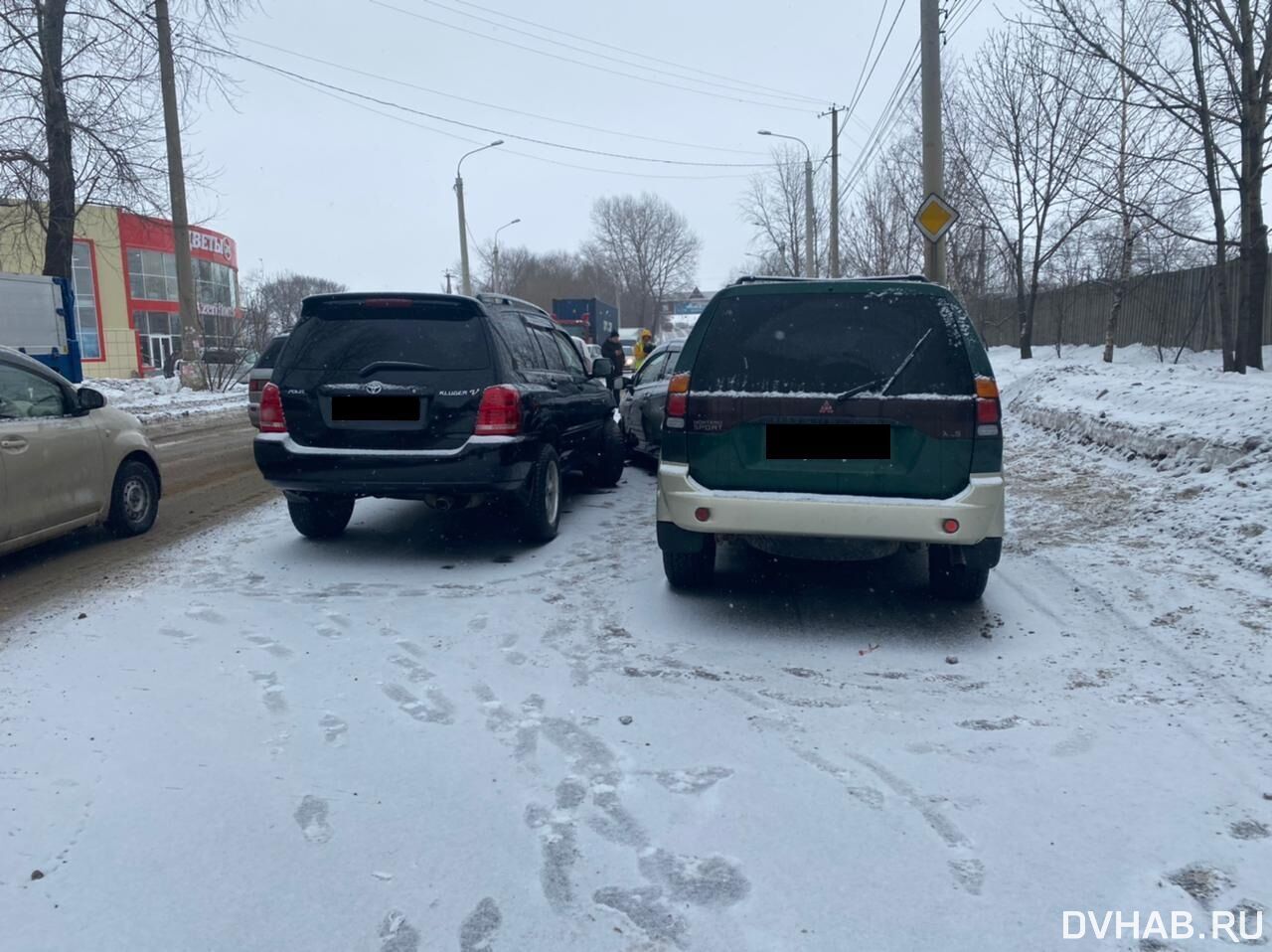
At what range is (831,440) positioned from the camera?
470cm

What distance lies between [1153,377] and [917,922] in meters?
11.0

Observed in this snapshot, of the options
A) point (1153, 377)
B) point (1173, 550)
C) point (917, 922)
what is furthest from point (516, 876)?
point (1153, 377)

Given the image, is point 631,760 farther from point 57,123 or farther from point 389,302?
point 57,123

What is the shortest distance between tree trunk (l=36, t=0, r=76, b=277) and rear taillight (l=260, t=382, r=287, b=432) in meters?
16.2

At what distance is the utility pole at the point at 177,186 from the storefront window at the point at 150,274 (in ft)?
96.6

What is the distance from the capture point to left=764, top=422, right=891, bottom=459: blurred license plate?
4.65 meters

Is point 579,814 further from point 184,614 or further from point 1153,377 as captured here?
point 1153,377

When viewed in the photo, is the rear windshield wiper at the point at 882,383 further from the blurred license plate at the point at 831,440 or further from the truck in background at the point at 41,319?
the truck in background at the point at 41,319

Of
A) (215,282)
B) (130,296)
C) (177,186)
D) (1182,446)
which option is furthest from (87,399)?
(215,282)

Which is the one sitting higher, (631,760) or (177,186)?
(177,186)

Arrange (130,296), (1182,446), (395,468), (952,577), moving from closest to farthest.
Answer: (952,577)
(395,468)
(1182,446)
(130,296)

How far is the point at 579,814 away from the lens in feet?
9.98

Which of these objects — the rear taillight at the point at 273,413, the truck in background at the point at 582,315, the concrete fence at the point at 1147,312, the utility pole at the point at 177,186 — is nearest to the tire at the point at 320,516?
the rear taillight at the point at 273,413

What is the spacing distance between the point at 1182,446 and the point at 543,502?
5377 mm
